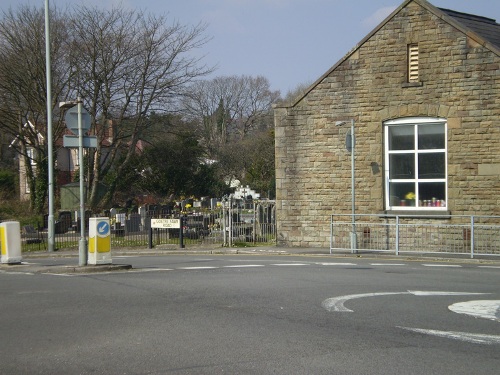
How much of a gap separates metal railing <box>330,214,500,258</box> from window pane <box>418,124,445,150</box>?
2.27 m

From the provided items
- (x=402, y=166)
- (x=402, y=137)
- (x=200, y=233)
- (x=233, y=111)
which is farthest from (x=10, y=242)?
(x=233, y=111)

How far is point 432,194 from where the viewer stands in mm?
20359

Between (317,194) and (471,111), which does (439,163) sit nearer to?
(471,111)

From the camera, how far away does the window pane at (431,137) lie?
20.1m

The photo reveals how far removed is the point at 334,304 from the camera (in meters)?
9.42

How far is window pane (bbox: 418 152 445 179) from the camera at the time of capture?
66.1 feet

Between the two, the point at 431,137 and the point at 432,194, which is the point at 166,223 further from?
the point at 431,137

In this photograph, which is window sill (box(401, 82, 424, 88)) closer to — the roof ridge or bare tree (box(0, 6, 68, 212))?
the roof ridge

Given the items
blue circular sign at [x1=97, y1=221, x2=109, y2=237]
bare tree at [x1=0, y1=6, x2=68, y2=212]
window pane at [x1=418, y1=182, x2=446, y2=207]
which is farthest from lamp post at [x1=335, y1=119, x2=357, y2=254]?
bare tree at [x1=0, y1=6, x2=68, y2=212]

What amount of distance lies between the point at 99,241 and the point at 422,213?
10520 mm

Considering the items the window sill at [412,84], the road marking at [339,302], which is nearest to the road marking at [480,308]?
the road marking at [339,302]

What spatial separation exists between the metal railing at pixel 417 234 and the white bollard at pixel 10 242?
9.16 m

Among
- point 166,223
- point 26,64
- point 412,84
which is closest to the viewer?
point 412,84

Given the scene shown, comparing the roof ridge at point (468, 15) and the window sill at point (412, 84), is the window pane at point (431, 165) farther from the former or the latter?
the roof ridge at point (468, 15)
